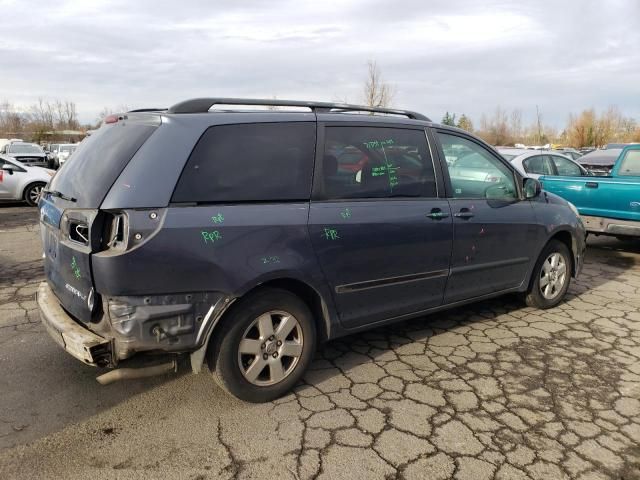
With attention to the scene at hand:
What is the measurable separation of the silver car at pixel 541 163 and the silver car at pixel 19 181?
11.4m

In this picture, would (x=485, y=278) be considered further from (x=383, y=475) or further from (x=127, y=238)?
(x=127, y=238)

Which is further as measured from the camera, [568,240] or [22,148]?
[22,148]

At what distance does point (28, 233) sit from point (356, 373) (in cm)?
757

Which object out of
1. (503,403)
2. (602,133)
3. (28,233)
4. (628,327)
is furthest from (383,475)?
(602,133)

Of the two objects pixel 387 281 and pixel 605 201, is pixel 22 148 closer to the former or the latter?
pixel 605 201

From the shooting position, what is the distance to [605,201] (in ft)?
23.2

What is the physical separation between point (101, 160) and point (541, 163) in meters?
8.94

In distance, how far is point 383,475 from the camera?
8.22ft

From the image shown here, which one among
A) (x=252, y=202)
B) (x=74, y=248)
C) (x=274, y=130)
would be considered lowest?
(x=74, y=248)

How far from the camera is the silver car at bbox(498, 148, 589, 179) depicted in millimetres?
9523

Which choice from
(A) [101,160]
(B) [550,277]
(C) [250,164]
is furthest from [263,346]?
(B) [550,277]

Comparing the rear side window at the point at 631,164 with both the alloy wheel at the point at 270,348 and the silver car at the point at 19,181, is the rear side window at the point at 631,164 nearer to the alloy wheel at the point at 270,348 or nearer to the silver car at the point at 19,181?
the alloy wheel at the point at 270,348

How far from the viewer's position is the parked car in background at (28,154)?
20.8 m

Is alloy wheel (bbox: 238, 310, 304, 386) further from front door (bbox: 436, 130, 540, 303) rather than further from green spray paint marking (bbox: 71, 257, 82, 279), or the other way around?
front door (bbox: 436, 130, 540, 303)
